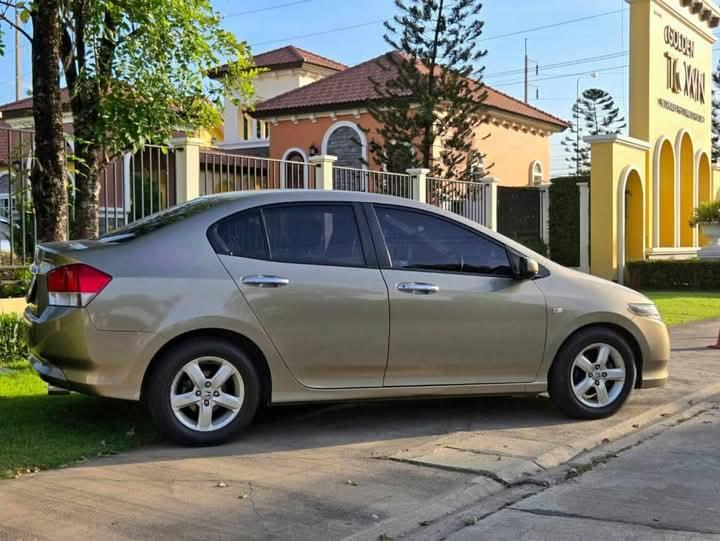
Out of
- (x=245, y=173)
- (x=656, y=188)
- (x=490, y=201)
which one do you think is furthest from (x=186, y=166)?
(x=656, y=188)

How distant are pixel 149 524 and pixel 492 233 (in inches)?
133

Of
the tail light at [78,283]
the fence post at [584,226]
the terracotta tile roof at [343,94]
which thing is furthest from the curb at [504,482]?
the terracotta tile roof at [343,94]

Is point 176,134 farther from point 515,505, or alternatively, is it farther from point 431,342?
point 515,505

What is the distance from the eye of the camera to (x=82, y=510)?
4418mm

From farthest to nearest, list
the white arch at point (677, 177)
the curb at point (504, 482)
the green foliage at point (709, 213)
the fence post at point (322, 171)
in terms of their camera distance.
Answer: the white arch at point (677, 177) < the green foliage at point (709, 213) < the fence post at point (322, 171) < the curb at point (504, 482)

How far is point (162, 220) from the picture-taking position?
239 inches

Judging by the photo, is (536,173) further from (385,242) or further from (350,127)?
(385,242)

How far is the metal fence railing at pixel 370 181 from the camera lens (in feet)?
49.3

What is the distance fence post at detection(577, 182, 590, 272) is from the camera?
23.2 m

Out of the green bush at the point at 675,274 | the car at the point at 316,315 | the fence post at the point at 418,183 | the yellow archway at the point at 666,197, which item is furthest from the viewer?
the yellow archway at the point at 666,197

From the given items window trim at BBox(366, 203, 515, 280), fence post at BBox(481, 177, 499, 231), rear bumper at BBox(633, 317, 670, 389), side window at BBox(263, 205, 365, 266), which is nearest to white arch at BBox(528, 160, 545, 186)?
fence post at BBox(481, 177, 499, 231)

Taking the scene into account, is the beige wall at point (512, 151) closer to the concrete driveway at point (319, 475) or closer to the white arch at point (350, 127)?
the white arch at point (350, 127)

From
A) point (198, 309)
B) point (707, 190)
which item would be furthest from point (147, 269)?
point (707, 190)

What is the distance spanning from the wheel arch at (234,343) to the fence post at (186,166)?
6.29 metres
